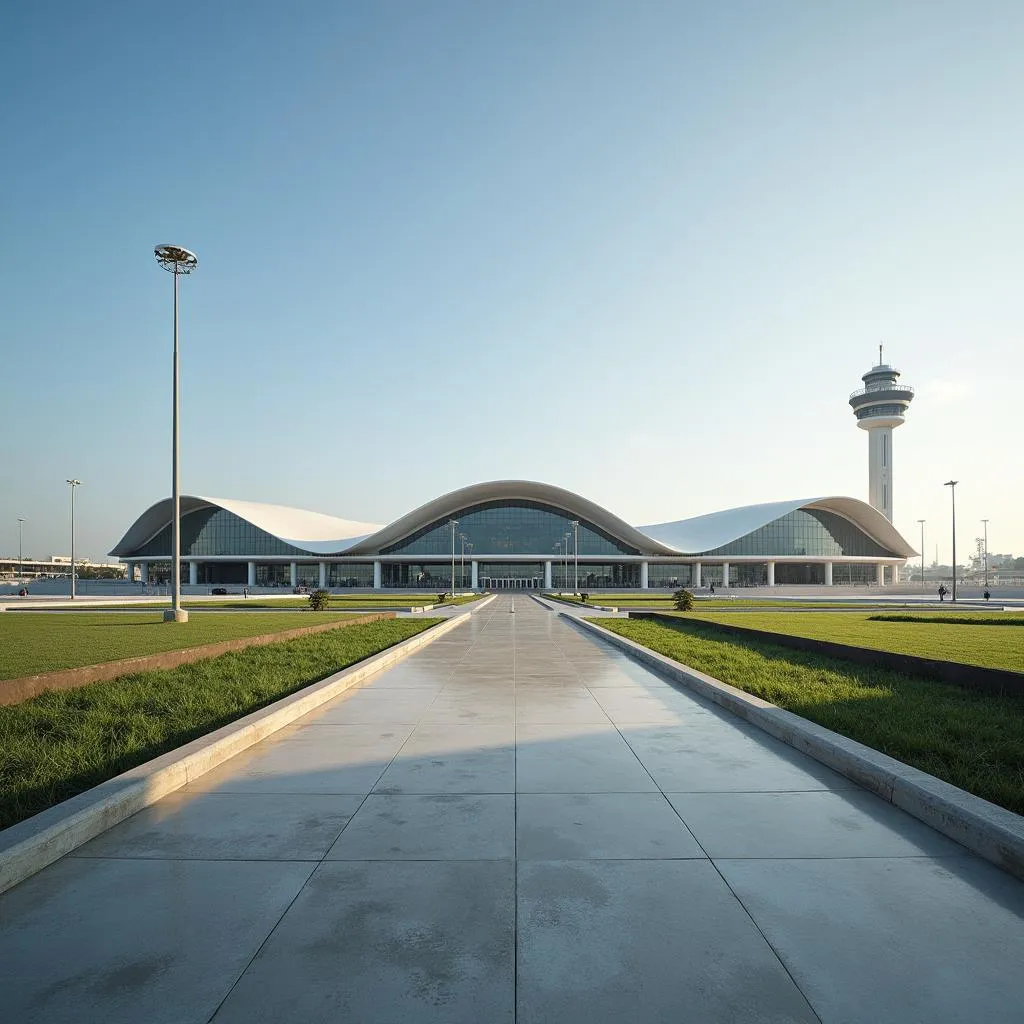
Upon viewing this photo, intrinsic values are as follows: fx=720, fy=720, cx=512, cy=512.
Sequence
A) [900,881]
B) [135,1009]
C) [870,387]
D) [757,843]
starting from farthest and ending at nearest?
[870,387] → [757,843] → [900,881] → [135,1009]

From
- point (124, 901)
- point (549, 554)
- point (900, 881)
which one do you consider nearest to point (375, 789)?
point (124, 901)

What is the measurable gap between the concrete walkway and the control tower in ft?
333

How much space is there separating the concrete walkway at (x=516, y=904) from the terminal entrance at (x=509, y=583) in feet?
253

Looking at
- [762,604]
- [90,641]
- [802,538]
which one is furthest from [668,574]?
[90,641]

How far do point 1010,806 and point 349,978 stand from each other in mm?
4063

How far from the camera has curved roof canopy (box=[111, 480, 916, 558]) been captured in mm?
78875

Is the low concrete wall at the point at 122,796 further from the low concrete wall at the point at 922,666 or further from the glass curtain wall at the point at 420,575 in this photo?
the glass curtain wall at the point at 420,575

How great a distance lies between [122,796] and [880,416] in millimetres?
108677

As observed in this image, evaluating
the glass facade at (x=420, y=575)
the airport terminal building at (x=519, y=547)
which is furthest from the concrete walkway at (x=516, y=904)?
the glass facade at (x=420, y=575)

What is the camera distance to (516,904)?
338cm

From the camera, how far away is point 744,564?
82.1 m

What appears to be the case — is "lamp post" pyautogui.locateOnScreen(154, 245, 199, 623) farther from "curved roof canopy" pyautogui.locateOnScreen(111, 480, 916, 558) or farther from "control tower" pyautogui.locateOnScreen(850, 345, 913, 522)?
"control tower" pyautogui.locateOnScreen(850, 345, 913, 522)

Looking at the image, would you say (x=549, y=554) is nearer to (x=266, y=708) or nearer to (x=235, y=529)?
(x=235, y=529)

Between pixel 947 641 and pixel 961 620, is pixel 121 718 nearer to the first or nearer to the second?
pixel 947 641
